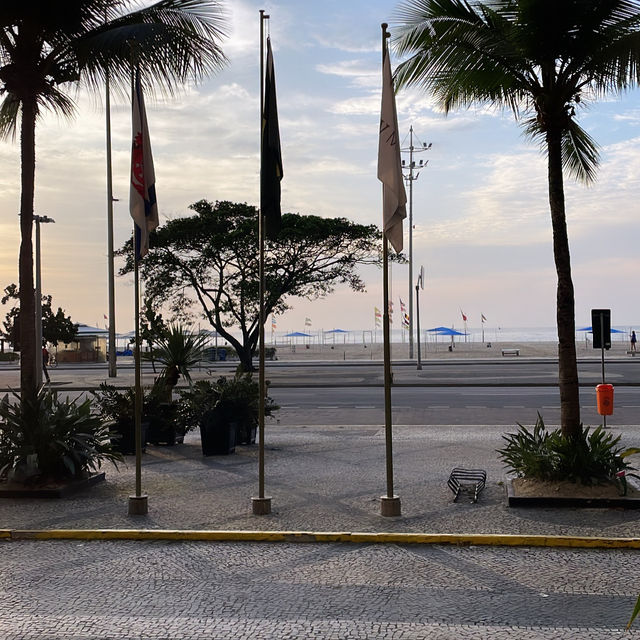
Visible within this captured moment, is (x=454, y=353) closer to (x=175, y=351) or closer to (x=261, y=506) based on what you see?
(x=175, y=351)

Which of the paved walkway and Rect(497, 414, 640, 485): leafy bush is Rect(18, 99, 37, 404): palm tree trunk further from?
Rect(497, 414, 640, 485): leafy bush

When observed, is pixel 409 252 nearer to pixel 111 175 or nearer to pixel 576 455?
pixel 111 175

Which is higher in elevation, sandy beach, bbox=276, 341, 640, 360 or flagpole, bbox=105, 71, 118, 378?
flagpole, bbox=105, 71, 118, 378

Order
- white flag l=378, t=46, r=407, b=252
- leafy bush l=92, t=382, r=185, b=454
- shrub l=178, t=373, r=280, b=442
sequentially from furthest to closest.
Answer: leafy bush l=92, t=382, r=185, b=454 < shrub l=178, t=373, r=280, b=442 < white flag l=378, t=46, r=407, b=252

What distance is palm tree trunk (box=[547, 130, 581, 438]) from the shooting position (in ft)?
31.9

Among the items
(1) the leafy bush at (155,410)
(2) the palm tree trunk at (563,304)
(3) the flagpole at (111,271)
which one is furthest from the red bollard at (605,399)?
(3) the flagpole at (111,271)

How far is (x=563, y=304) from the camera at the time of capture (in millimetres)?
9914

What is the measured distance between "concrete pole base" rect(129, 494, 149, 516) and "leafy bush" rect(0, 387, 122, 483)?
5.08 ft

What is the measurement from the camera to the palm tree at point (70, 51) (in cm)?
1095

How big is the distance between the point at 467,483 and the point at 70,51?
26.1 ft

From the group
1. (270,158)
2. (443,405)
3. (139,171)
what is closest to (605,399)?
(443,405)

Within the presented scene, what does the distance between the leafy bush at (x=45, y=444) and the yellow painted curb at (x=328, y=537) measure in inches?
83.8

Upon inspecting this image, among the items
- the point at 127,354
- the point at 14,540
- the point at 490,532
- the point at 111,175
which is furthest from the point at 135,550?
the point at 127,354

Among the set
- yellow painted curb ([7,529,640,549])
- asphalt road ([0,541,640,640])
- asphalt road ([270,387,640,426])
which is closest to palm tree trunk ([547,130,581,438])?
yellow painted curb ([7,529,640,549])
